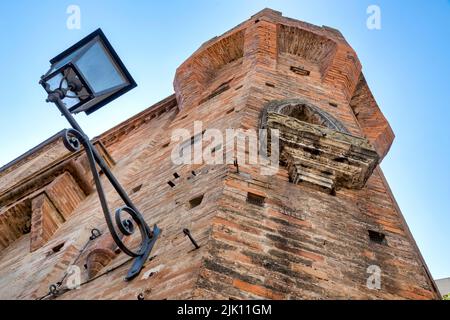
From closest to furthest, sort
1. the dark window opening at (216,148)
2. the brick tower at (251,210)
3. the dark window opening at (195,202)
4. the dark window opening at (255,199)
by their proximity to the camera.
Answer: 1. the brick tower at (251,210)
2. the dark window opening at (255,199)
3. the dark window opening at (195,202)
4. the dark window opening at (216,148)

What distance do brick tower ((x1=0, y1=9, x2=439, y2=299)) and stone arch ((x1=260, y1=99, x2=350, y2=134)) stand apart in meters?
0.02

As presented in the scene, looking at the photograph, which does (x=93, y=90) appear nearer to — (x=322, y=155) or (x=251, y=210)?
(x=251, y=210)

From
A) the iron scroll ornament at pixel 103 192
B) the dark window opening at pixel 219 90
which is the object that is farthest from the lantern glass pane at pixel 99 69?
the dark window opening at pixel 219 90

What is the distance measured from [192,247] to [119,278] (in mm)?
657

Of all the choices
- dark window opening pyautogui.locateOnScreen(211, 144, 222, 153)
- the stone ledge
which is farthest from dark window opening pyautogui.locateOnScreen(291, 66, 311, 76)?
dark window opening pyautogui.locateOnScreen(211, 144, 222, 153)

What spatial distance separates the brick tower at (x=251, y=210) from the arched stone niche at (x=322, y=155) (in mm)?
12

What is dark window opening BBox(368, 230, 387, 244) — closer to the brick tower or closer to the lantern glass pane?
the brick tower

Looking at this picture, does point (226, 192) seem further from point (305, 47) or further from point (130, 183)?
point (305, 47)

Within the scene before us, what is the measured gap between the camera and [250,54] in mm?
9336

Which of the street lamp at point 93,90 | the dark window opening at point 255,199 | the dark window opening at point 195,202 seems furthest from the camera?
the dark window opening at point 195,202

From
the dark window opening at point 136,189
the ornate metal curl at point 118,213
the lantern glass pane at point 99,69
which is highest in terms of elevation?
the lantern glass pane at point 99,69

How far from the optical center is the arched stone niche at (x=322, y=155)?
532cm

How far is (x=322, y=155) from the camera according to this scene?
18.2 ft

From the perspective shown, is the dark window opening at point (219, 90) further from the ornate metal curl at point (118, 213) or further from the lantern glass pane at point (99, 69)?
the ornate metal curl at point (118, 213)
